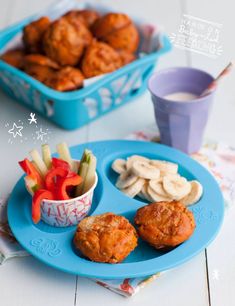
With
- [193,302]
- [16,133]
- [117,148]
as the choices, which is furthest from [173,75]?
[193,302]

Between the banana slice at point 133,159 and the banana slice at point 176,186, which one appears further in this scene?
the banana slice at point 133,159

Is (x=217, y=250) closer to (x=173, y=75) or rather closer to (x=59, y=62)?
(x=173, y=75)

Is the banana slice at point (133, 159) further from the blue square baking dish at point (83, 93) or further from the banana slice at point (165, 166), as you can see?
the blue square baking dish at point (83, 93)

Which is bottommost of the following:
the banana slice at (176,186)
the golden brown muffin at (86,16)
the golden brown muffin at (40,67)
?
the banana slice at (176,186)

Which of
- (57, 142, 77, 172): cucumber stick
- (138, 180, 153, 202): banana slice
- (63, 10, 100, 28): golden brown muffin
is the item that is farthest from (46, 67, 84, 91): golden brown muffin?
(138, 180, 153, 202): banana slice

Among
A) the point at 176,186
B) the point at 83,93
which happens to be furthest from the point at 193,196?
the point at 83,93

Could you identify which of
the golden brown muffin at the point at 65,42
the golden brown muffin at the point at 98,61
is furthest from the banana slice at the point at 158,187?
the golden brown muffin at the point at 65,42
